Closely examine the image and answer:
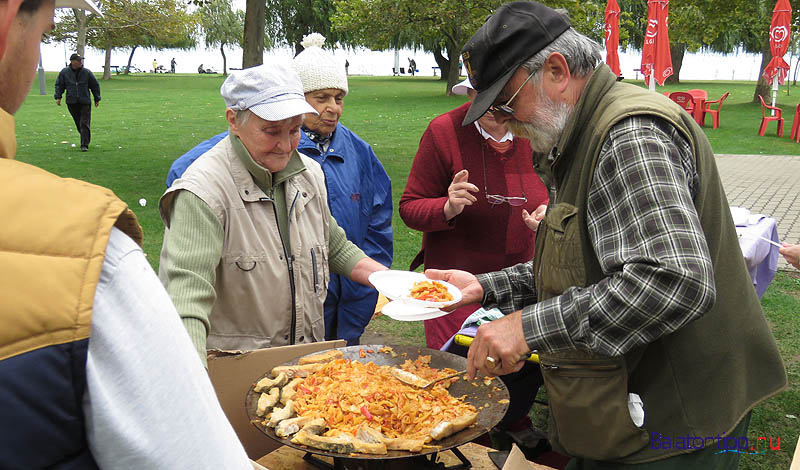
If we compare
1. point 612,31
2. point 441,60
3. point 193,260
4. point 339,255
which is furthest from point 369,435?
point 441,60

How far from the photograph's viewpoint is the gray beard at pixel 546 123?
2.05m

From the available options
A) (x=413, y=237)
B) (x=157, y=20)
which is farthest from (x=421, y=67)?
(x=413, y=237)

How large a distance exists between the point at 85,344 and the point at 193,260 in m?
1.64

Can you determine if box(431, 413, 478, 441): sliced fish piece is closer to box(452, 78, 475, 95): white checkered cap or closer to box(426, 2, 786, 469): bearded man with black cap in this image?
box(426, 2, 786, 469): bearded man with black cap

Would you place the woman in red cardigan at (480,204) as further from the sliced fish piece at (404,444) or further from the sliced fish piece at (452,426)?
the sliced fish piece at (404,444)

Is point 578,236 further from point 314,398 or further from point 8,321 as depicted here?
point 8,321

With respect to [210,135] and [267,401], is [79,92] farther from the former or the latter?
[267,401]

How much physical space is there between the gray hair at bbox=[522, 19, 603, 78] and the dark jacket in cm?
1497

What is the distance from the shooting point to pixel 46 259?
735mm

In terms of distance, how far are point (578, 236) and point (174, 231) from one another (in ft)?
4.56

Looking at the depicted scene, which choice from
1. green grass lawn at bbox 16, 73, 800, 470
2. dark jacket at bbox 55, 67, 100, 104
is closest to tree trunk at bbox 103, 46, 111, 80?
green grass lawn at bbox 16, 73, 800, 470

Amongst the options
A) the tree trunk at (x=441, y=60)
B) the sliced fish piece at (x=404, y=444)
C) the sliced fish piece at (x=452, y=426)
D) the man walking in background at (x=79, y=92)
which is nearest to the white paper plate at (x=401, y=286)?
the sliced fish piece at (x=452, y=426)

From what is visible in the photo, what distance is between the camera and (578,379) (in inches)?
77.9

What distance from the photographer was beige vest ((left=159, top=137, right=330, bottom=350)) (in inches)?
101
